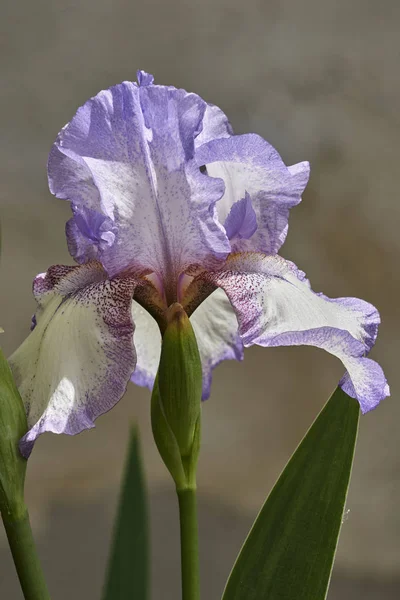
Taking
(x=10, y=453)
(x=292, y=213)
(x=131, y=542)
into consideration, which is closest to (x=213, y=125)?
(x=10, y=453)

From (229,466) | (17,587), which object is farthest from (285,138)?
(17,587)

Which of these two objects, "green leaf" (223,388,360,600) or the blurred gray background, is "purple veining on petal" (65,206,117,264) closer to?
"green leaf" (223,388,360,600)

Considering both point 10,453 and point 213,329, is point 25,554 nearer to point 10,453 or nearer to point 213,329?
point 10,453

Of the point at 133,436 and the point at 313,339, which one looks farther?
the point at 133,436

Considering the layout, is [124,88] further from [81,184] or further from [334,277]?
[334,277]

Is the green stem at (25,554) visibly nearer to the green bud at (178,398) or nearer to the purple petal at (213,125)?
the green bud at (178,398)

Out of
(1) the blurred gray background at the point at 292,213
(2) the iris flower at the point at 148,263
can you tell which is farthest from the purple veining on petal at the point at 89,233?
(1) the blurred gray background at the point at 292,213
